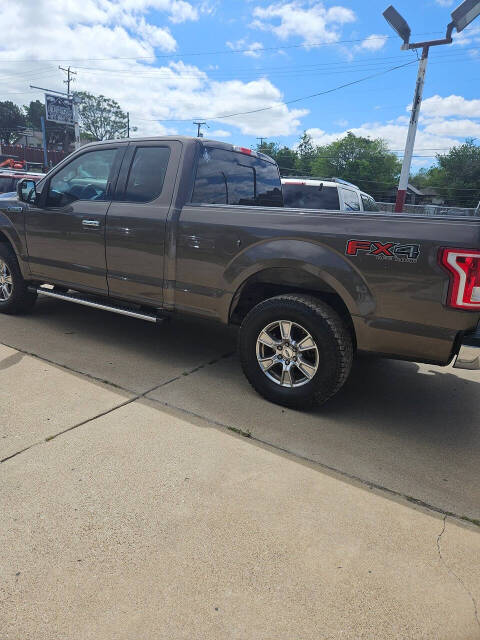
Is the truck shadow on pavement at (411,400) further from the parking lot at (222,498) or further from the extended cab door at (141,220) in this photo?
the extended cab door at (141,220)

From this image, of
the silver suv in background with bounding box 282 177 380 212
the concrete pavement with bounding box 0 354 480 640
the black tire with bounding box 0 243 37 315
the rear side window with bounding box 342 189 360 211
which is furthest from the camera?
the rear side window with bounding box 342 189 360 211

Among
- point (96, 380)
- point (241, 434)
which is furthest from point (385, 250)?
point (96, 380)

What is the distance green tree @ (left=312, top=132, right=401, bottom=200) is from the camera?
78750mm

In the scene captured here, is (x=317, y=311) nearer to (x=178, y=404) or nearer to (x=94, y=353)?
(x=178, y=404)

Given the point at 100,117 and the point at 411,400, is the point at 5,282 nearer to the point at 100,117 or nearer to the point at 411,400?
the point at 411,400

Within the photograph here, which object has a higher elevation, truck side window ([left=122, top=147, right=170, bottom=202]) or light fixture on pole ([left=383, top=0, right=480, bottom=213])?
light fixture on pole ([left=383, top=0, right=480, bottom=213])

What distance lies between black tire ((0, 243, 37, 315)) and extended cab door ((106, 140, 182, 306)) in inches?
62.1

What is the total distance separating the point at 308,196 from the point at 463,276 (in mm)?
5266

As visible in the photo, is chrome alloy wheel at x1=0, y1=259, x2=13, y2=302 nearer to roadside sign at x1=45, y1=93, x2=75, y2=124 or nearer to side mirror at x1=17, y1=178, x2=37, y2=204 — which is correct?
side mirror at x1=17, y1=178, x2=37, y2=204

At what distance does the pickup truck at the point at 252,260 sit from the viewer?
2.77 metres

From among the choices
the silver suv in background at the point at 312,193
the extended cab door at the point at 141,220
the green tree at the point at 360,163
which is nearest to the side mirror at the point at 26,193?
the extended cab door at the point at 141,220

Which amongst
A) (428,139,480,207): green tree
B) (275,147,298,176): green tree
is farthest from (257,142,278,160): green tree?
(428,139,480,207): green tree

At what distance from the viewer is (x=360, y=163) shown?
79.2m

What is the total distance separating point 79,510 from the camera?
7.35 feet
